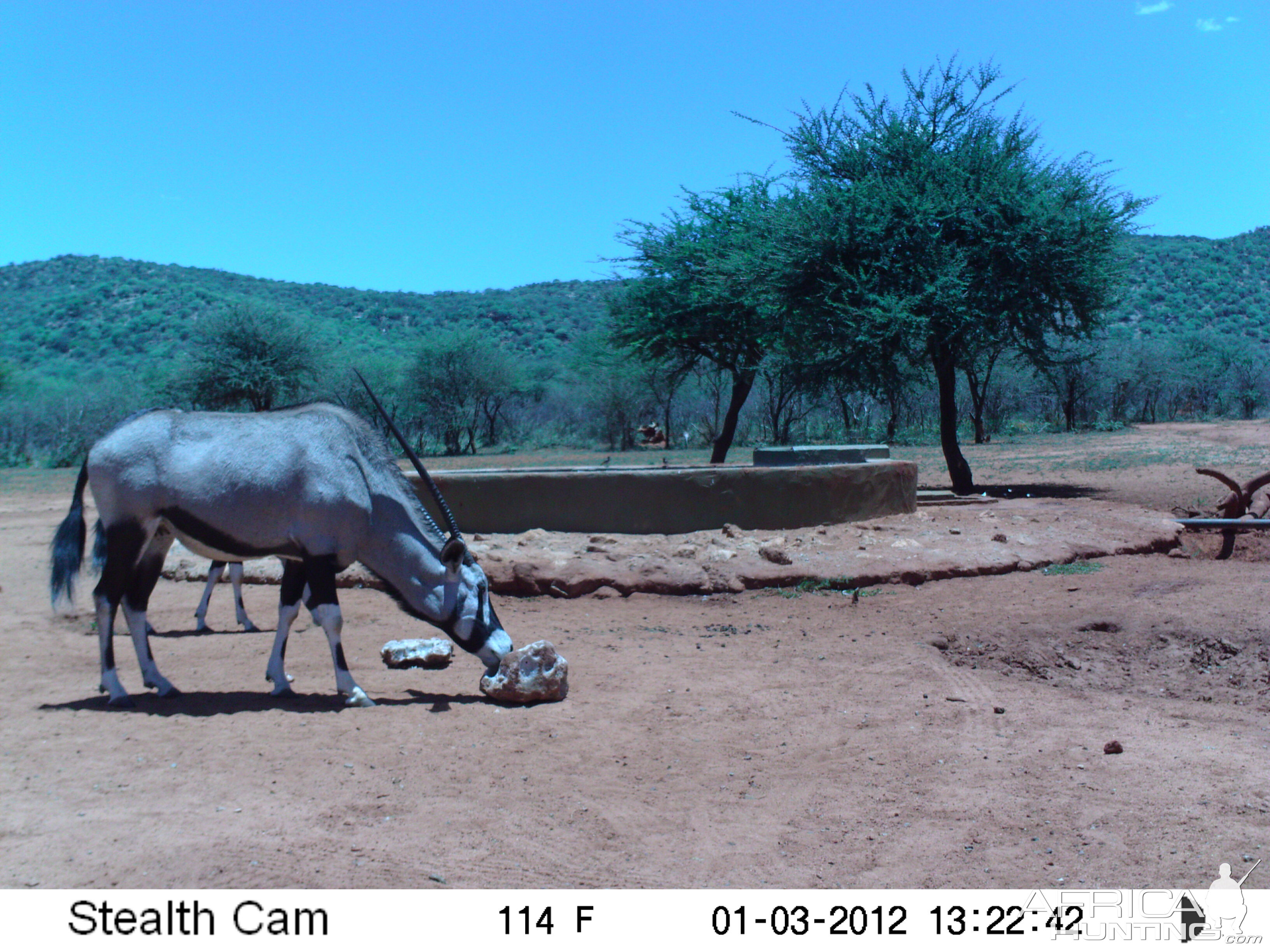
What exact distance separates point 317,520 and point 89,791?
1995mm

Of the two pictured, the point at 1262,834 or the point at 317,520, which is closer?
the point at 1262,834

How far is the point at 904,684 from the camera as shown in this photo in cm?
614

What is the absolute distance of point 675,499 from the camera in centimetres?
1066

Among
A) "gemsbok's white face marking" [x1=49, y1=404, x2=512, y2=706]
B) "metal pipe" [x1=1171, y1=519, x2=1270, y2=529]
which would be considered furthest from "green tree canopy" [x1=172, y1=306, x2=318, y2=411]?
"metal pipe" [x1=1171, y1=519, x2=1270, y2=529]

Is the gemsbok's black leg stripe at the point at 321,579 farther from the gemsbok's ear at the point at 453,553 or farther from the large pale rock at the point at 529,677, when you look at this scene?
the large pale rock at the point at 529,677

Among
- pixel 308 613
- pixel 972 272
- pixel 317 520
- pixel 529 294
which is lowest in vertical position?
pixel 308 613

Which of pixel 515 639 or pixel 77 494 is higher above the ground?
pixel 77 494

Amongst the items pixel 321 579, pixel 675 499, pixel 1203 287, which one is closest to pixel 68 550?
pixel 321 579

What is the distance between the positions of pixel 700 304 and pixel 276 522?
1508cm

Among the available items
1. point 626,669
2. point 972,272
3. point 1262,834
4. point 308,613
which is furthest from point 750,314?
point 1262,834
